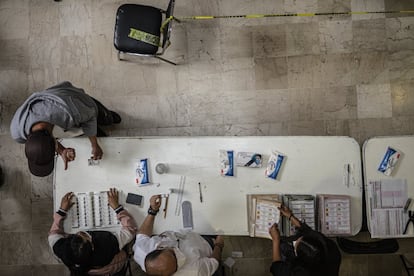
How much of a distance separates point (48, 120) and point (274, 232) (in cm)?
174

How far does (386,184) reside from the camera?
2682 mm

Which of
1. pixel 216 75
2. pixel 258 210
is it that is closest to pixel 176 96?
pixel 216 75

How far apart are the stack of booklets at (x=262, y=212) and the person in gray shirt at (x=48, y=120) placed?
1.24 metres

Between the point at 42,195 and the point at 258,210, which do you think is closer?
the point at 258,210

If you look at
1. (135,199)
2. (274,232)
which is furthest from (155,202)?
(274,232)

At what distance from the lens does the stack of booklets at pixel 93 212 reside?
282cm

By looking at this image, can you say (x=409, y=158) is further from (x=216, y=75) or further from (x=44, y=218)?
(x=44, y=218)

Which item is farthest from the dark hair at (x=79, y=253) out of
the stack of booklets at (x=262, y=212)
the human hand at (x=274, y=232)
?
the human hand at (x=274, y=232)

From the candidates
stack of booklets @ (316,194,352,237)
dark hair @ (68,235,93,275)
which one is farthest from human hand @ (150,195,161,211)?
stack of booklets @ (316,194,352,237)

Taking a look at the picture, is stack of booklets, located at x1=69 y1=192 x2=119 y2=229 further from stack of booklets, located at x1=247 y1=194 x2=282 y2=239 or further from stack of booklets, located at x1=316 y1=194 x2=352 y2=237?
stack of booklets, located at x1=316 y1=194 x2=352 y2=237

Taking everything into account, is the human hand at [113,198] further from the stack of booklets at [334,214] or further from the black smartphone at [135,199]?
the stack of booklets at [334,214]

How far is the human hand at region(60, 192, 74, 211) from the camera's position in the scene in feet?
9.20

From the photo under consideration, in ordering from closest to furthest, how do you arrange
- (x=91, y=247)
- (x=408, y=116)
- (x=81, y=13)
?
(x=91, y=247) < (x=408, y=116) < (x=81, y=13)

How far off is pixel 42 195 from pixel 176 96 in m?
1.65
